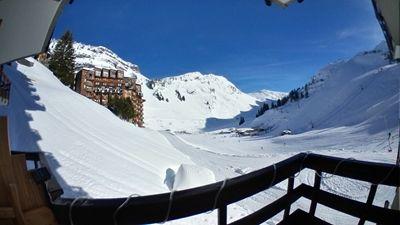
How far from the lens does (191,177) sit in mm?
18391

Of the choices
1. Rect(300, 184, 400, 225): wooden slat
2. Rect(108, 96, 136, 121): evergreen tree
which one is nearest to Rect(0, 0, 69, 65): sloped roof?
Rect(300, 184, 400, 225): wooden slat

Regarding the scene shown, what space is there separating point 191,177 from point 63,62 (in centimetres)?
5180

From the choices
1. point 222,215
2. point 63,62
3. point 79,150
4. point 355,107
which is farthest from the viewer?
point 355,107

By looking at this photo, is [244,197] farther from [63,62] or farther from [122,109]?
[122,109]

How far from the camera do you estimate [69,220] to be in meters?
2.69

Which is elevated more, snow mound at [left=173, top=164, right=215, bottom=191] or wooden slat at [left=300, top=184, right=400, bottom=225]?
wooden slat at [left=300, top=184, right=400, bottom=225]

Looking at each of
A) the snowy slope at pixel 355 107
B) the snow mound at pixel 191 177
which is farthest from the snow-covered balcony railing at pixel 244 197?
the snowy slope at pixel 355 107

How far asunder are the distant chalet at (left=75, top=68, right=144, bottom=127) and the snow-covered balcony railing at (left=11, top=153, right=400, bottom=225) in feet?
306

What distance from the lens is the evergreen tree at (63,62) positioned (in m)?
61.1

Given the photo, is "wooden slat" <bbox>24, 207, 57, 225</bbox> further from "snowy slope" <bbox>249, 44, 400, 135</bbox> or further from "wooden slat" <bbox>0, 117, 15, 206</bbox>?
"snowy slope" <bbox>249, 44, 400, 135</bbox>

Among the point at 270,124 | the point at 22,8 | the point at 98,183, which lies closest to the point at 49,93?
the point at 98,183

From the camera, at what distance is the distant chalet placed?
320ft

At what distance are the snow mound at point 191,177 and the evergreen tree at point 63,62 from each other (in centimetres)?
4754

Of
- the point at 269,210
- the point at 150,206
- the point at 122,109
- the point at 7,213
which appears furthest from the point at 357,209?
the point at 122,109
